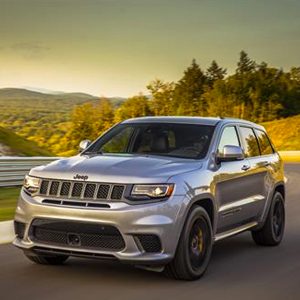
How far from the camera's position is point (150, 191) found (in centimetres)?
689

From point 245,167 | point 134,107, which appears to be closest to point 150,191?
point 245,167

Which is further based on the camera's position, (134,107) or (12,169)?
(134,107)

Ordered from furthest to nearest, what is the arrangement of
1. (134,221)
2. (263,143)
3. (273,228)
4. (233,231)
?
(263,143) < (273,228) < (233,231) < (134,221)

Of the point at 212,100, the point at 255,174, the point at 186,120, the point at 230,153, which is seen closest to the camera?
the point at 230,153

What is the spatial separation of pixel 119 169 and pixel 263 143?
3.56 m

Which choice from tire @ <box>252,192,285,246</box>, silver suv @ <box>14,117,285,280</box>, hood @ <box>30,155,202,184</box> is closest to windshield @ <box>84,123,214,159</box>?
silver suv @ <box>14,117,285,280</box>

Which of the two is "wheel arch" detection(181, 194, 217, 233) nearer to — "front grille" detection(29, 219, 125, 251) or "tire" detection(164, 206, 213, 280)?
"tire" detection(164, 206, 213, 280)

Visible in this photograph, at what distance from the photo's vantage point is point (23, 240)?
731 centimetres

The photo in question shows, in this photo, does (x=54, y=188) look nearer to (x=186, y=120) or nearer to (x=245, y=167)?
(x=186, y=120)

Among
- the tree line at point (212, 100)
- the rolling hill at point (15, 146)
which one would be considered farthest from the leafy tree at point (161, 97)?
the rolling hill at point (15, 146)

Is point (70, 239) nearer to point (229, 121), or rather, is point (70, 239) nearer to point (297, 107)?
point (229, 121)

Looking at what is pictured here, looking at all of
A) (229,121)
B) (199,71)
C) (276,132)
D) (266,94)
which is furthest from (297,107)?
(229,121)

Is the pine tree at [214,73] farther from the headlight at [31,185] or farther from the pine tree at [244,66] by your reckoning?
the headlight at [31,185]

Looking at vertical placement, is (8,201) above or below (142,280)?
below
